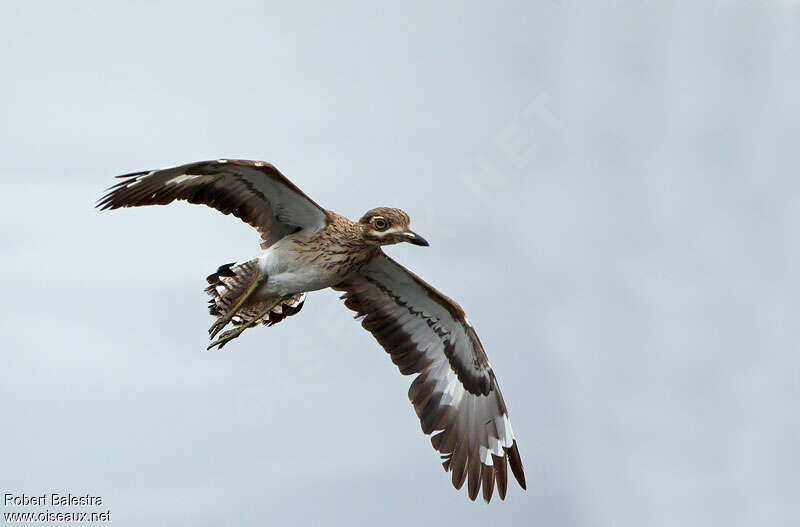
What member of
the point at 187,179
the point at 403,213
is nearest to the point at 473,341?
the point at 403,213

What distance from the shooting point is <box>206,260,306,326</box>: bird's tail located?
41.0 ft

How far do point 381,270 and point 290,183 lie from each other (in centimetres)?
192

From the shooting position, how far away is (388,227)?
11.7 m

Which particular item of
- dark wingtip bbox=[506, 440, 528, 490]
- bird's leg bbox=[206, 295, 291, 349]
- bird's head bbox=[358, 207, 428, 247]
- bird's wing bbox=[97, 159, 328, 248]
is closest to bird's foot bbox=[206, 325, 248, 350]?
bird's leg bbox=[206, 295, 291, 349]

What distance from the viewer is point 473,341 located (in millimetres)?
13266

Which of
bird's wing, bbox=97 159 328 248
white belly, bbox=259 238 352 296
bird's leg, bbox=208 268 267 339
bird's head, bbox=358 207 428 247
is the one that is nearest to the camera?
bird's wing, bbox=97 159 328 248

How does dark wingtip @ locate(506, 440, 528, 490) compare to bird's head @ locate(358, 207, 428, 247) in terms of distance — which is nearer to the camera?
bird's head @ locate(358, 207, 428, 247)

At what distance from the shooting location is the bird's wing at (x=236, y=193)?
11.3 meters

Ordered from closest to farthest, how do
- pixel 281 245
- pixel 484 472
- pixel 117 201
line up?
pixel 117 201, pixel 281 245, pixel 484 472

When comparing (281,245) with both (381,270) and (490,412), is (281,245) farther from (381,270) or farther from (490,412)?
(490,412)

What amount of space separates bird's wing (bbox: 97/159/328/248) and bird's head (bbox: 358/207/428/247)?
2.20 ft

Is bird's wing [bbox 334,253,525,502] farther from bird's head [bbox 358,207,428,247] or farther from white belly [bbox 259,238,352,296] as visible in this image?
bird's head [bbox 358,207,428,247]

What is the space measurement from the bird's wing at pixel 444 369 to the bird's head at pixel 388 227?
115cm

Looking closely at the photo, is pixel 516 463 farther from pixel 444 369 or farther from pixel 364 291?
pixel 364 291
